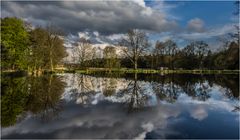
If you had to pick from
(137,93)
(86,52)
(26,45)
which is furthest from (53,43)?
(137,93)

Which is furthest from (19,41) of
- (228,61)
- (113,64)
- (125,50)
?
(228,61)

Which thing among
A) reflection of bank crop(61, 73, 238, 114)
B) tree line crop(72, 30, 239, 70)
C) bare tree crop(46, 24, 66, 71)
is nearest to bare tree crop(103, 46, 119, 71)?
tree line crop(72, 30, 239, 70)

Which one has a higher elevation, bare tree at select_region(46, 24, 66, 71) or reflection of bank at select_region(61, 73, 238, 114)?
bare tree at select_region(46, 24, 66, 71)

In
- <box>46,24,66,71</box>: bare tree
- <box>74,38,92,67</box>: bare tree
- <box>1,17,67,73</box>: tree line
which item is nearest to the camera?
<box>1,17,67,73</box>: tree line

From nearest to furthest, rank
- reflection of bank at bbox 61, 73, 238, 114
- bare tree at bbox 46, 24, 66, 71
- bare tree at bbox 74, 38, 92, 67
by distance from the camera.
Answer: reflection of bank at bbox 61, 73, 238, 114 < bare tree at bbox 46, 24, 66, 71 < bare tree at bbox 74, 38, 92, 67

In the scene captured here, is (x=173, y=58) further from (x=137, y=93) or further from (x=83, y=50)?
(x=137, y=93)

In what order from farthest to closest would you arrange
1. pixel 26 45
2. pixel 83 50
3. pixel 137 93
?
pixel 83 50
pixel 26 45
pixel 137 93

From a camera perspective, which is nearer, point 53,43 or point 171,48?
point 53,43

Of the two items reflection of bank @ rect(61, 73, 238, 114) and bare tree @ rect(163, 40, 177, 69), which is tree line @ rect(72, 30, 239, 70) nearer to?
bare tree @ rect(163, 40, 177, 69)

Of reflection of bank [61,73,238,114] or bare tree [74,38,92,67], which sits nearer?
reflection of bank [61,73,238,114]

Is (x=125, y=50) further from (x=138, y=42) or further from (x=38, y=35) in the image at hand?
(x=38, y=35)

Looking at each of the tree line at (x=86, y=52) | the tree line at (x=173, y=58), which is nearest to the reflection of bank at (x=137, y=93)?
the tree line at (x=86, y=52)

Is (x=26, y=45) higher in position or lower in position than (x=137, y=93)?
higher

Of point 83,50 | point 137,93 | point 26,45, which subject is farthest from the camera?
point 83,50
